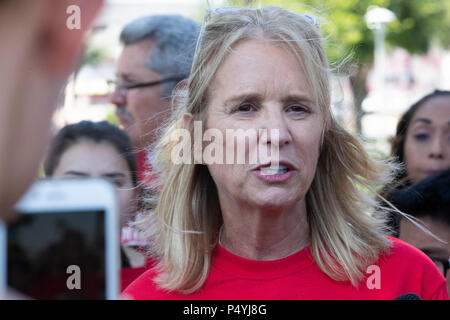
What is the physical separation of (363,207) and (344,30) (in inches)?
485

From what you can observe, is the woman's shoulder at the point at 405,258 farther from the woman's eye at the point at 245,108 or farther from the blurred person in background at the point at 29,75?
the blurred person in background at the point at 29,75

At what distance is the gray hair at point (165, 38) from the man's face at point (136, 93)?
1.2 inches

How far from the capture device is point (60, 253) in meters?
1.78

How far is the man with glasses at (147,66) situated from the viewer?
295 centimetres

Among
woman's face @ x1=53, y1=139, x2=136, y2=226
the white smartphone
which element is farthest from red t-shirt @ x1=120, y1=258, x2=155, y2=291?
the white smartphone

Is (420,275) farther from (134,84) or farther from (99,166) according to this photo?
(134,84)

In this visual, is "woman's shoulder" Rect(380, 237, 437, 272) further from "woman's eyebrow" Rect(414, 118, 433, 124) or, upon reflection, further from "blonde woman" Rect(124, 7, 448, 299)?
"woman's eyebrow" Rect(414, 118, 433, 124)

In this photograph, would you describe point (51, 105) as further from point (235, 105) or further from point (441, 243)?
point (441, 243)

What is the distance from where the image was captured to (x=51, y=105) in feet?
1.61

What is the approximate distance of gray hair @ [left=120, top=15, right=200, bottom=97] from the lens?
2969mm

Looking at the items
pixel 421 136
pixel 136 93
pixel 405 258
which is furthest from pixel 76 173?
pixel 421 136

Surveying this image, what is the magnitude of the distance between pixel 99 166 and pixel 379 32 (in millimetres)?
11891

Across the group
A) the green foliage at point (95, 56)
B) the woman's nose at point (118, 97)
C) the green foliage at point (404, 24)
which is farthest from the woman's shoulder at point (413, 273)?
the green foliage at point (404, 24)

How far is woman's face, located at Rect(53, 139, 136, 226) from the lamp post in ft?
21.9
